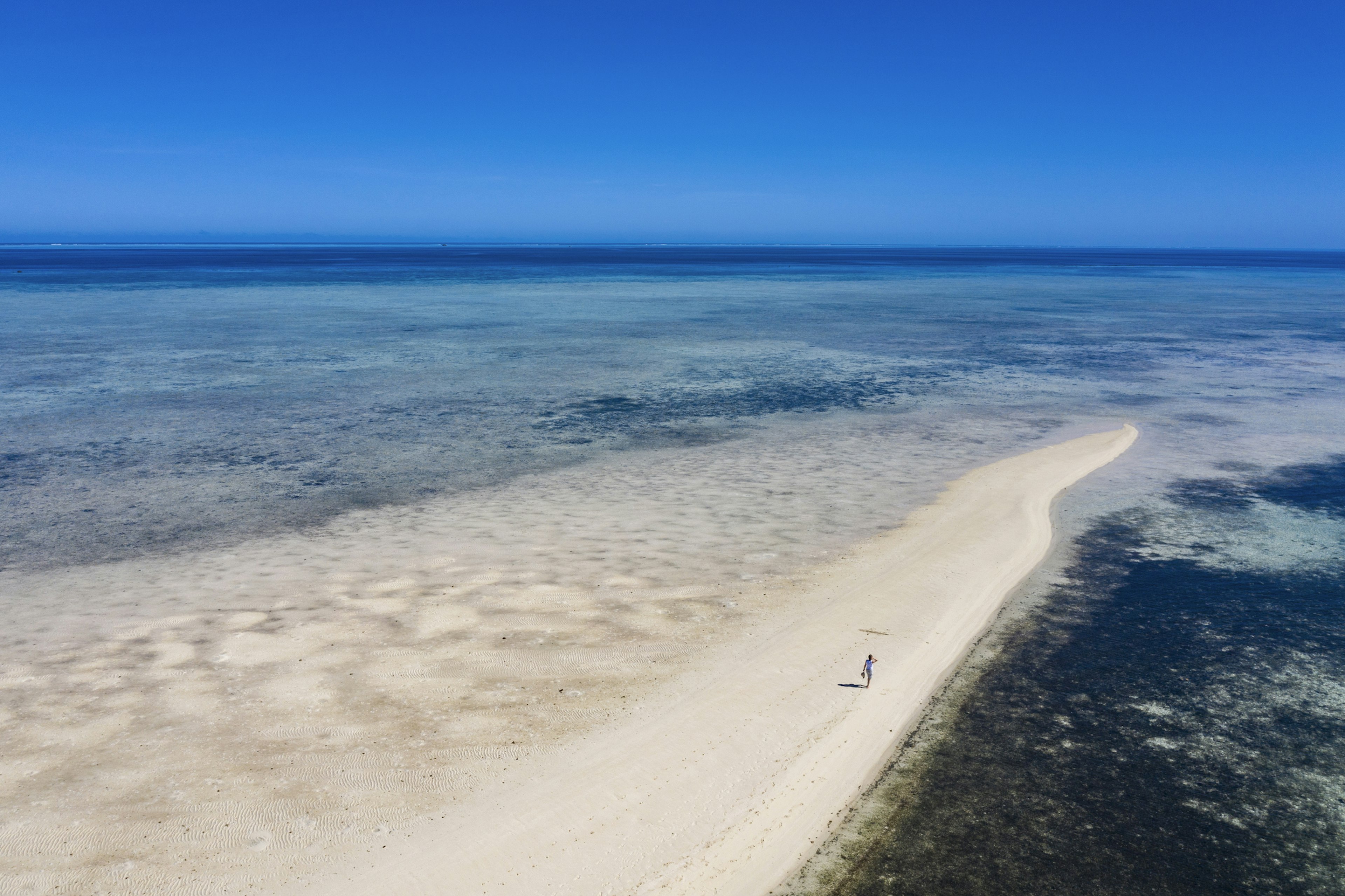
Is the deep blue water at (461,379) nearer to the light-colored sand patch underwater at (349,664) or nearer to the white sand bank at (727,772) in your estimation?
the light-colored sand patch underwater at (349,664)

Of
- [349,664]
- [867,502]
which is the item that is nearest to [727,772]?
[349,664]

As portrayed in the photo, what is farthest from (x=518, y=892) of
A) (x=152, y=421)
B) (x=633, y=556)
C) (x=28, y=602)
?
(x=152, y=421)

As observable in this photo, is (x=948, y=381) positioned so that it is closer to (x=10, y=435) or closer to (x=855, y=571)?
(x=855, y=571)

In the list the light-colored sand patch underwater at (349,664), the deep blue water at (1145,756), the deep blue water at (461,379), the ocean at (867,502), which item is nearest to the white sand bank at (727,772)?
the light-colored sand patch underwater at (349,664)

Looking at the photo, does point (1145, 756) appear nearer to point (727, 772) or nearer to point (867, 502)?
point (727, 772)

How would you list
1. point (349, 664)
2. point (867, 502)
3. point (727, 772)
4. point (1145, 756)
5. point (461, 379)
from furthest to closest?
point (461, 379)
point (867, 502)
point (349, 664)
point (1145, 756)
point (727, 772)
